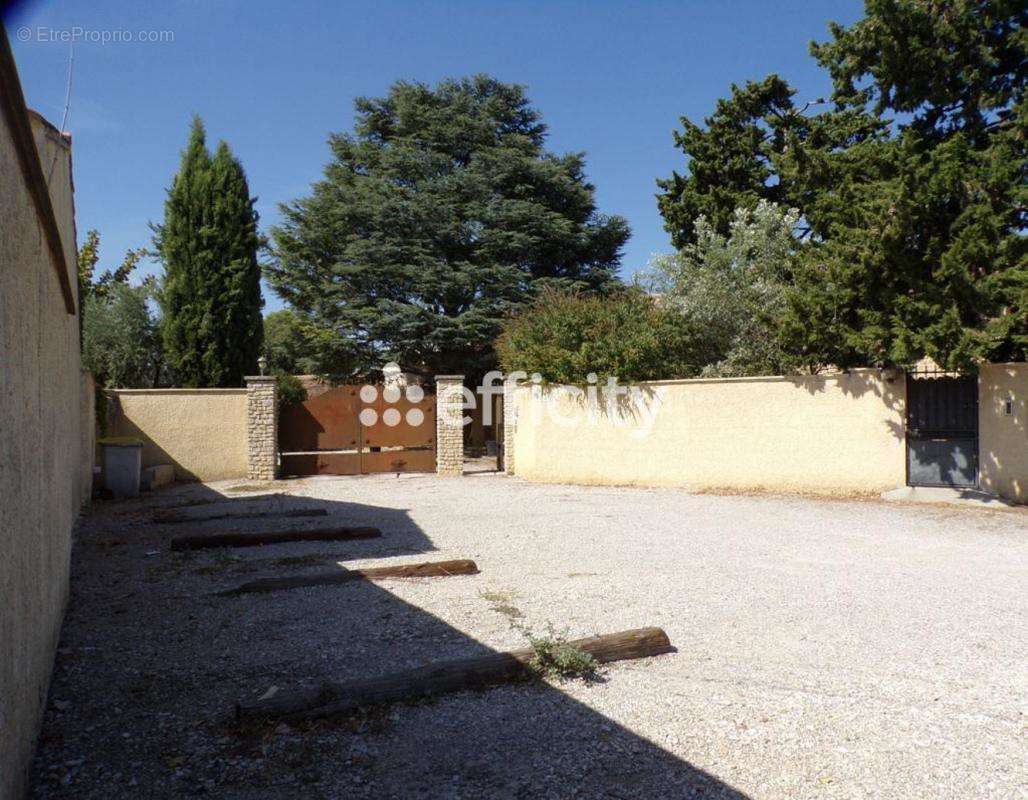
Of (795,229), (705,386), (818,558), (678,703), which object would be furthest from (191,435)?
(795,229)

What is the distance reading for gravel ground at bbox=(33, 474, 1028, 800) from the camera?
323 cm

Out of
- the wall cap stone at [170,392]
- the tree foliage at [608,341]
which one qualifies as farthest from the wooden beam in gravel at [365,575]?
the wall cap stone at [170,392]

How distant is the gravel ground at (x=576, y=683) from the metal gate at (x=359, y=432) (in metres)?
7.97

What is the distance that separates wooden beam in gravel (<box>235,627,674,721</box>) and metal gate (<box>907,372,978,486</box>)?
9238 millimetres

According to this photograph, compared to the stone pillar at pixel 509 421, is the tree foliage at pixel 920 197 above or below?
above

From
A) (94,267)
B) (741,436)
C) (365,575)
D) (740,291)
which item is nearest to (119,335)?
(94,267)

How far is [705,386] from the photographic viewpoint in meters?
13.8

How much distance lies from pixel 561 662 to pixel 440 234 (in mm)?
20425

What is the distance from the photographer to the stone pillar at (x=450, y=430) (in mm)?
16906

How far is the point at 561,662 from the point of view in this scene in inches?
170

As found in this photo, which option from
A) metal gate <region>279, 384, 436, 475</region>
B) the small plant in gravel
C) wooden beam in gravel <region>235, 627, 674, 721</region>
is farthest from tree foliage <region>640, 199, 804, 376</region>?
the small plant in gravel

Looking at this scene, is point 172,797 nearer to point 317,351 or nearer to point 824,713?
point 824,713

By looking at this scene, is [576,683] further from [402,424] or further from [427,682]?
[402,424]

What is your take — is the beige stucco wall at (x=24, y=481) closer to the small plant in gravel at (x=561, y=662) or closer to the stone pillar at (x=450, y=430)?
the small plant in gravel at (x=561, y=662)
